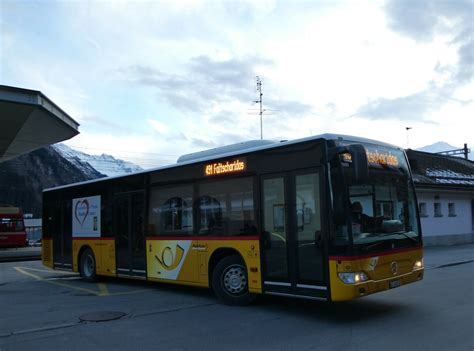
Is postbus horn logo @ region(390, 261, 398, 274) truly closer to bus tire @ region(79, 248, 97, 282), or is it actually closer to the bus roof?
the bus roof

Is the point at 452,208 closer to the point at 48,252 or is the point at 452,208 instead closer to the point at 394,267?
the point at 48,252

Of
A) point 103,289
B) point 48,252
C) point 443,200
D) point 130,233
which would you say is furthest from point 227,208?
point 443,200

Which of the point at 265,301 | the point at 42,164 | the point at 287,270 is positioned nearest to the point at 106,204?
the point at 265,301

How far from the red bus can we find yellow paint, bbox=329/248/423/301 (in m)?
32.7

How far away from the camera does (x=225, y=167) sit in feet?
31.9

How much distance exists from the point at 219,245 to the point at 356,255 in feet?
10.1

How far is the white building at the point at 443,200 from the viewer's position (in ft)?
83.4

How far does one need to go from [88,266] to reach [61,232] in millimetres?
1857

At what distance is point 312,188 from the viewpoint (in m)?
8.02

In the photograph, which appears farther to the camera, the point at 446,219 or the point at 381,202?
the point at 446,219

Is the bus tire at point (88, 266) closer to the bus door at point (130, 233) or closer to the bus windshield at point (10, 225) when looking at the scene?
the bus door at point (130, 233)

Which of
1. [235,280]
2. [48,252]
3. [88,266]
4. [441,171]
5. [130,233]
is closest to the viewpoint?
[235,280]

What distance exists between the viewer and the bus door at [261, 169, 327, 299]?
785cm

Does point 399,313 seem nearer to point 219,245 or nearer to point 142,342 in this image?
point 219,245
